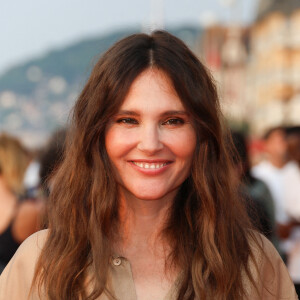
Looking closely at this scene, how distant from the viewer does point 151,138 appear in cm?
220

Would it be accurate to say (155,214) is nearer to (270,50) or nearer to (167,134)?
(167,134)

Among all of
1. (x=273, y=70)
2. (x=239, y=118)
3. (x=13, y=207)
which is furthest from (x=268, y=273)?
(x=273, y=70)

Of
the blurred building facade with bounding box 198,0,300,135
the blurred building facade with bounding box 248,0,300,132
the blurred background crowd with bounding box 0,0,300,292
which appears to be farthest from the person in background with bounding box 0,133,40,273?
the blurred building facade with bounding box 248,0,300,132

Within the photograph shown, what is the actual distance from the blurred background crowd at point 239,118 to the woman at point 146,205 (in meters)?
0.24

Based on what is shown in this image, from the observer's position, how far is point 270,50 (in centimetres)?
6012

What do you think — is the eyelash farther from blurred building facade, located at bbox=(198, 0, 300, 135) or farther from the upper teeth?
blurred building facade, located at bbox=(198, 0, 300, 135)

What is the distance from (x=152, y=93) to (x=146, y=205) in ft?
1.42

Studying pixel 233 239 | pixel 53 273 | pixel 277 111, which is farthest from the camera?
pixel 277 111

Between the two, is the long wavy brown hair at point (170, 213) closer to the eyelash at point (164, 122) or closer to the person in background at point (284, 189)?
the eyelash at point (164, 122)

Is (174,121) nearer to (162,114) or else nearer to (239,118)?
(162,114)

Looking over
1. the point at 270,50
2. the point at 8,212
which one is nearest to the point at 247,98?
the point at 270,50

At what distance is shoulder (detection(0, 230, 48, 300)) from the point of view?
2.22 meters

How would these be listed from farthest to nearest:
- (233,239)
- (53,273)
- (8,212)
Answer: (8,212)
(233,239)
(53,273)

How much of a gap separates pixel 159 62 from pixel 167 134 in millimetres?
250
